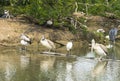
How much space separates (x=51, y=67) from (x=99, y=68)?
62.8 inches

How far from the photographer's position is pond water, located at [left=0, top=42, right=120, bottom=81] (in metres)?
12.3

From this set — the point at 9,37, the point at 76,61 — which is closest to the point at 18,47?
the point at 9,37

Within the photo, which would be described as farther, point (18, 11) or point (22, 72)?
point (18, 11)

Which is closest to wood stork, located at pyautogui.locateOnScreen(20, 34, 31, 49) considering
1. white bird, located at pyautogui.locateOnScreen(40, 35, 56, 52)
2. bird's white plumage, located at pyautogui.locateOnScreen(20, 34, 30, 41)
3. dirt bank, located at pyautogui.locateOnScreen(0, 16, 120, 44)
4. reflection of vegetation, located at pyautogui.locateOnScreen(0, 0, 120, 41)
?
bird's white plumage, located at pyautogui.locateOnScreen(20, 34, 30, 41)

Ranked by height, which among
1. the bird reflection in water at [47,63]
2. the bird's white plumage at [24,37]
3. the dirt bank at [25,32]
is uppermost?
the bird reflection in water at [47,63]

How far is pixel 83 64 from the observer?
14.8 m

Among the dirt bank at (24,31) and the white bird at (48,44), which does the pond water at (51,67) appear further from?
the dirt bank at (24,31)

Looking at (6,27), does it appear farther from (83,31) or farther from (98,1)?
(98,1)

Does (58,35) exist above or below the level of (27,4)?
below

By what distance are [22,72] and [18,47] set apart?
5561 mm

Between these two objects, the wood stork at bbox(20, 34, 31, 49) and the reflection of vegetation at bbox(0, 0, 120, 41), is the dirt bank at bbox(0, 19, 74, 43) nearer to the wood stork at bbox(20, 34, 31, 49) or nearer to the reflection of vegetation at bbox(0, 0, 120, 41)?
the reflection of vegetation at bbox(0, 0, 120, 41)

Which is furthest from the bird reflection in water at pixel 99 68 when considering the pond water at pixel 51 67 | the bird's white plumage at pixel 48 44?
the bird's white plumage at pixel 48 44

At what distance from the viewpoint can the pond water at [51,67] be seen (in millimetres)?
12312

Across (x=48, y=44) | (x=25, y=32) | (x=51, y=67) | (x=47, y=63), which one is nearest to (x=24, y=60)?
(x=47, y=63)
